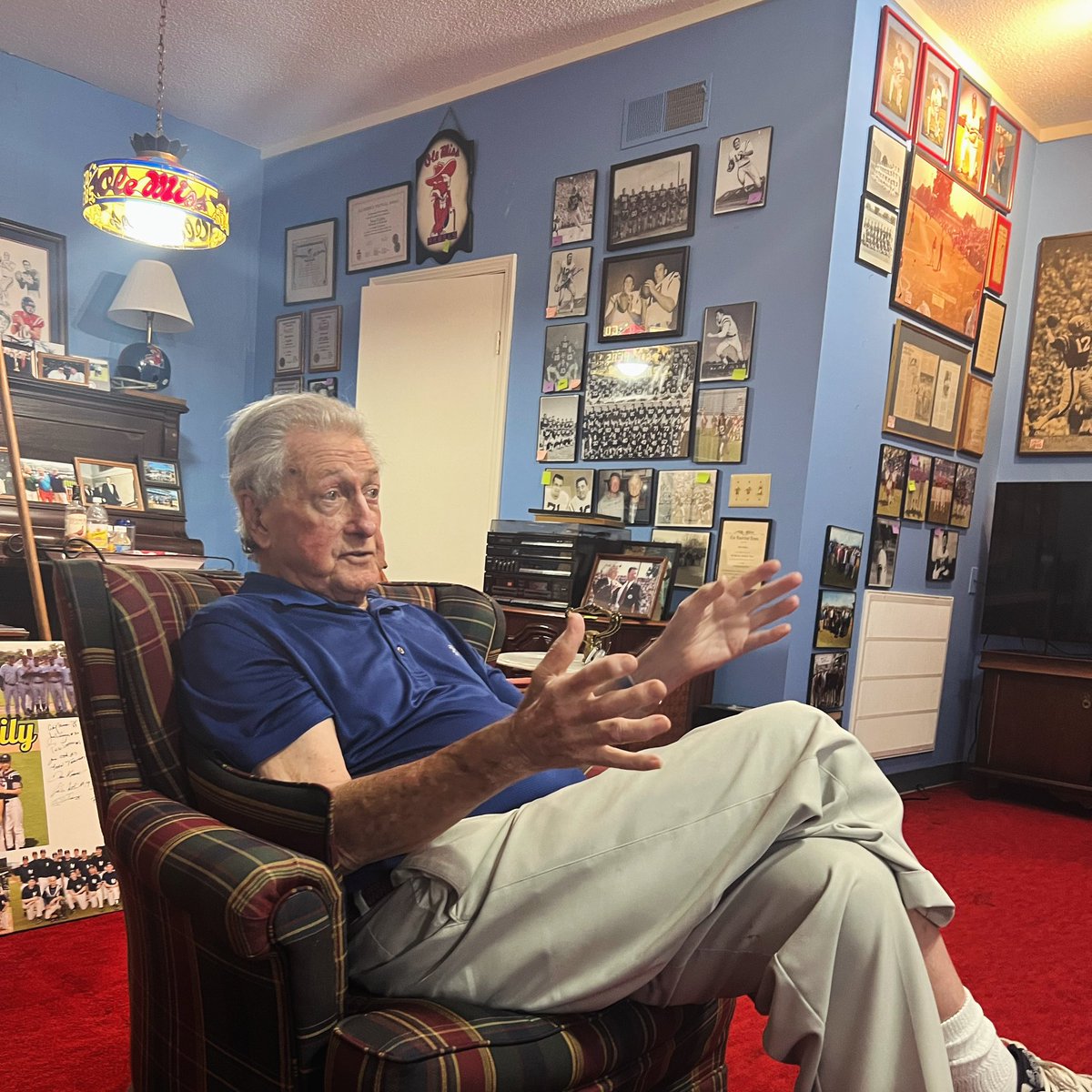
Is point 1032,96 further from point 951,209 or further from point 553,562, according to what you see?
point 553,562

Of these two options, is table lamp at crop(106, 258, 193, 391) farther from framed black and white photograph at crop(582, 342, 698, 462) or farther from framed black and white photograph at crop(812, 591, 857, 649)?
framed black and white photograph at crop(812, 591, 857, 649)

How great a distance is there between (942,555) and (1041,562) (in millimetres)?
397

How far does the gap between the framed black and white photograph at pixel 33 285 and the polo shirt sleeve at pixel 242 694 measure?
11.8ft

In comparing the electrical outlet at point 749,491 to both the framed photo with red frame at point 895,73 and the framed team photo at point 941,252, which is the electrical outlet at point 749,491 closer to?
the framed team photo at point 941,252

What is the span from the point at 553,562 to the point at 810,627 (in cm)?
95

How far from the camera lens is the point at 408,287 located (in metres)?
4.59

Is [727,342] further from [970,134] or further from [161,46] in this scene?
[161,46]

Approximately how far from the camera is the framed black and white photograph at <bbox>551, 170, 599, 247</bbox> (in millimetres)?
3943

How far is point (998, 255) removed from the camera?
13.9 ft

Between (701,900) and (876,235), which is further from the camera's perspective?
(876,235)

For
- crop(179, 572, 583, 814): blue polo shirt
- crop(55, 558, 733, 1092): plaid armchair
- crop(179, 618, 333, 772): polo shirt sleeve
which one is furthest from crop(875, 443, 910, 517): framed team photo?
crop(179, 618, 333, 772): polo shirt sleeve

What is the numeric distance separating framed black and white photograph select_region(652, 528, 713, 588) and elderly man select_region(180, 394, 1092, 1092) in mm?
2282

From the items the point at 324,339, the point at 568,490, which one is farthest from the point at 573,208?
the point at 324,339

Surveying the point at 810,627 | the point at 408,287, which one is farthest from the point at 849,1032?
the point at 408,287
